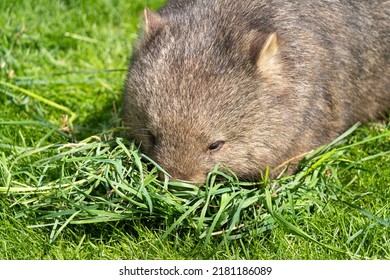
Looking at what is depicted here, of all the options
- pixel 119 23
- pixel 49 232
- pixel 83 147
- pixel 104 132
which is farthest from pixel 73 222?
pixel 119 23

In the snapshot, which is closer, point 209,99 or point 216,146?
point 209,99

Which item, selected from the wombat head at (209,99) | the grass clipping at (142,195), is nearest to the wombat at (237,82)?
the wombat head at (209,99)

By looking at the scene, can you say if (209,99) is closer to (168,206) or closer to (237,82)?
(237,82)

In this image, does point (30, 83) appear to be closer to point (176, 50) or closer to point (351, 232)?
point (176, 50)

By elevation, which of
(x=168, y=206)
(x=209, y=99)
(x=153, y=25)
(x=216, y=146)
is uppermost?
(x=153, y=25)

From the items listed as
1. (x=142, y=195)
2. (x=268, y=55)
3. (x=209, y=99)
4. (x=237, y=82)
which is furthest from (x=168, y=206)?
(x=268, y=55)
